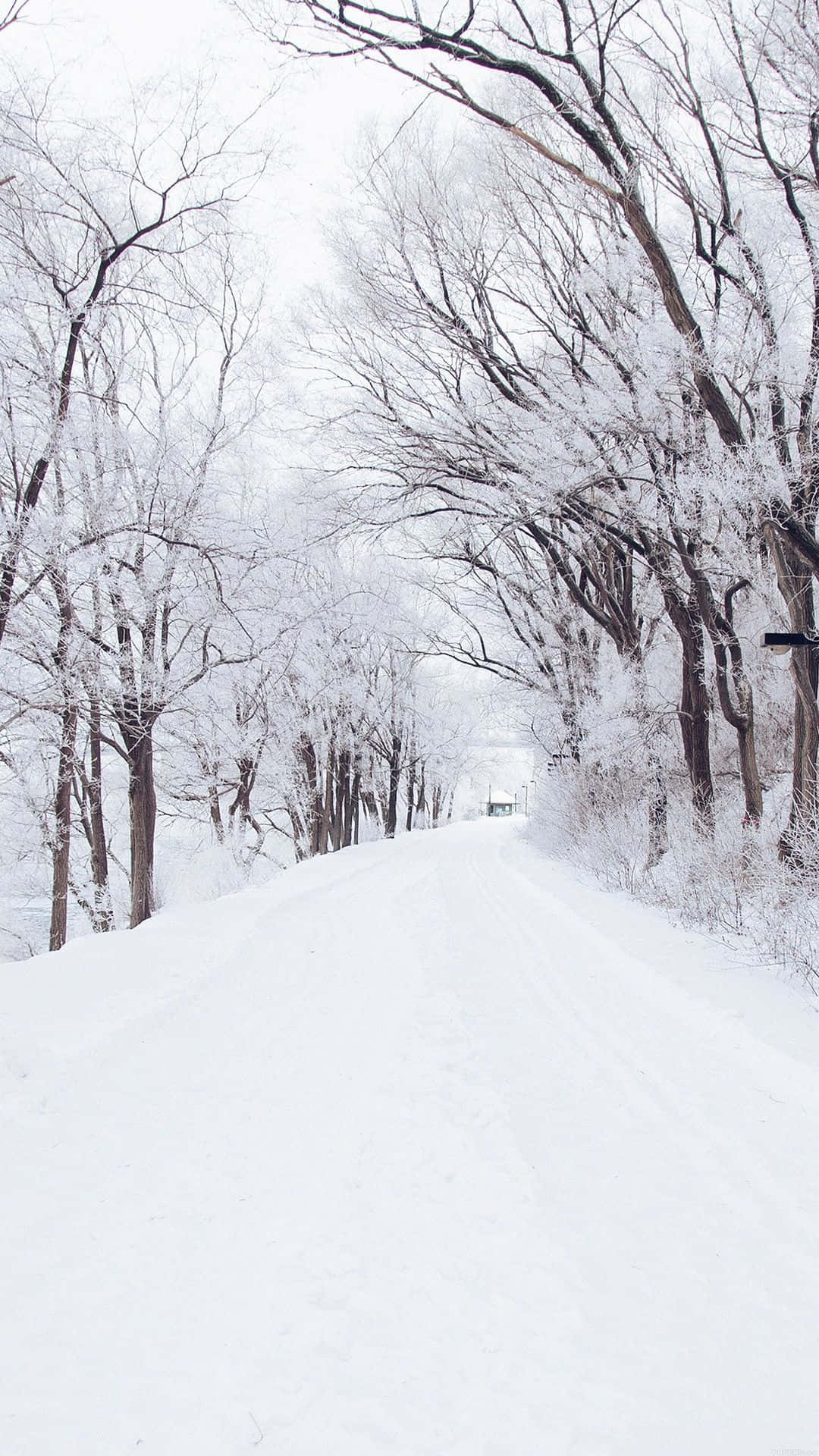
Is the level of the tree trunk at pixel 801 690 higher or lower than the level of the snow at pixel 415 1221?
higher

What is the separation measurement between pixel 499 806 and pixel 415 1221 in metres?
95.0

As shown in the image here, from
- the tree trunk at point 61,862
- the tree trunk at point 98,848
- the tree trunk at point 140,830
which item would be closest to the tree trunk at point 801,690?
the tree trunk at point 140,830

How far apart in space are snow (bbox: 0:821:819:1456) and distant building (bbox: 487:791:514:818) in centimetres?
8760

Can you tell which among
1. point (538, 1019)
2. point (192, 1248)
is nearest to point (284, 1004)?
point (538, 1019)

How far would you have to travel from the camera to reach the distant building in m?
92.7

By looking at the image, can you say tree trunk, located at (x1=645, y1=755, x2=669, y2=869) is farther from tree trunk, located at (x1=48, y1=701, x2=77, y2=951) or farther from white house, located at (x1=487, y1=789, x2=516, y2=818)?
white house, located at (x1=487, y1=789, x2=516, y2=818)

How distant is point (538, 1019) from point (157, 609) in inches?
337

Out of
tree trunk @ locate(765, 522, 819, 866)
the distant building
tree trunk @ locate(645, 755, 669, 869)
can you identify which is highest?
tree trunk @ locate(765, 522, 819, 866)

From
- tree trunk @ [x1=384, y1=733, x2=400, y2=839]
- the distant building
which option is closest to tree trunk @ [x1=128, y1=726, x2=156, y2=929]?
tree trunk @ [x1=384, y1=733, x2=400, y2=839]

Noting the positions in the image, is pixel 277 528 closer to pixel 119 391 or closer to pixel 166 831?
pixel 119 391

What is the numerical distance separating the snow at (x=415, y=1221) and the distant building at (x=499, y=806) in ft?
287

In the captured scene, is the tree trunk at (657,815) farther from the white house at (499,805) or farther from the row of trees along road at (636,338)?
the white house at (499,805)

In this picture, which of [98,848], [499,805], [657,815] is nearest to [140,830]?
[98,848]

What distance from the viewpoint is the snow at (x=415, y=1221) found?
1.81 m
